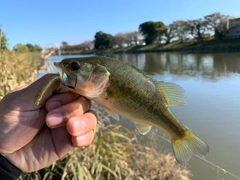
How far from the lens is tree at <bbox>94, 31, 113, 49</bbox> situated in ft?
320

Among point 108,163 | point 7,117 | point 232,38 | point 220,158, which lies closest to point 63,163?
point 108,163

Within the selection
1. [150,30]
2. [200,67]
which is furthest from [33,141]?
[150,30]

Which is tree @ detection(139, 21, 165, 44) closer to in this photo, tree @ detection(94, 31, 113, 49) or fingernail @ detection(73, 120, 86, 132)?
tree @ detection(94, 31, 113, 49)

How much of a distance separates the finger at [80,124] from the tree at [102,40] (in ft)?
320

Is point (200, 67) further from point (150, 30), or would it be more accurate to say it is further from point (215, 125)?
point (150, 30)

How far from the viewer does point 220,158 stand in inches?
242

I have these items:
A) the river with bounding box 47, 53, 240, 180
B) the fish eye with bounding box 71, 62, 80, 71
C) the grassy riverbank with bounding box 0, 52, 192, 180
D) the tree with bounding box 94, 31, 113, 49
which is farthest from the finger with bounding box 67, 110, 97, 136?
the tree with bounding box 94, 31, 113, 49

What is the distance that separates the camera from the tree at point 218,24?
65.7m

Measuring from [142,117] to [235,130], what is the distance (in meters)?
6.87

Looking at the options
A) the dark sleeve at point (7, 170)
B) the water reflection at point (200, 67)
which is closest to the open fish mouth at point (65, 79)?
the dark sleeve at point (7, 170)

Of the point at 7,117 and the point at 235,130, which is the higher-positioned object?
the point at 7,117

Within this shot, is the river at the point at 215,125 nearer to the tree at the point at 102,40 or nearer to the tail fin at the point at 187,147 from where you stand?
the tail fin at the point at 187,147

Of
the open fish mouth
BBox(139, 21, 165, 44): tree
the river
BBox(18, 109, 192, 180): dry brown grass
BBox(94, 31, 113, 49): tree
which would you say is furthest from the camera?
BBox(94, 31, 113, 49): tree

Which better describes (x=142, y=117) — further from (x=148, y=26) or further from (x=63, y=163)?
(x=148, y=26)
